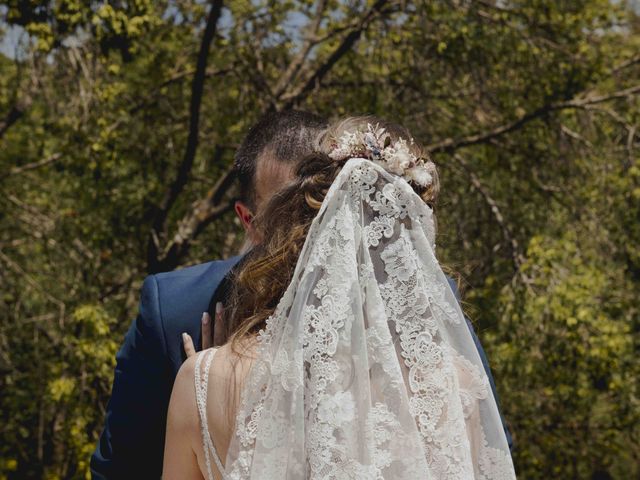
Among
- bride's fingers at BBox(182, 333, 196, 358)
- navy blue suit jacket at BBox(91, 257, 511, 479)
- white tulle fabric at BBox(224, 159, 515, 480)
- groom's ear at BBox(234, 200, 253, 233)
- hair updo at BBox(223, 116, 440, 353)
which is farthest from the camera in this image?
groom's ear at BBox(234, 200, 253, 233)

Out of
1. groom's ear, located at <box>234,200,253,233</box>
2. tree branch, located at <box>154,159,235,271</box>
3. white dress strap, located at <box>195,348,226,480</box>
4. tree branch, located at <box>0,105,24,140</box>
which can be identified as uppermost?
groom's ear, located at <box>234,200,253,233</box>

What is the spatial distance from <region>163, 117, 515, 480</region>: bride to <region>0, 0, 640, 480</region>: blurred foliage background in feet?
12.7

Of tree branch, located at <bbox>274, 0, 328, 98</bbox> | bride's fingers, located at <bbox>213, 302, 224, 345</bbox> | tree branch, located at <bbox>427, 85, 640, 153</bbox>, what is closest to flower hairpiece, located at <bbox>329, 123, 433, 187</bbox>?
bride's fingers, located at <bbox>213, 302, 224, 345</bbox>

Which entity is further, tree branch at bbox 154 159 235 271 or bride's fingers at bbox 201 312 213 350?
tree branch at bbox 154 159 235 271

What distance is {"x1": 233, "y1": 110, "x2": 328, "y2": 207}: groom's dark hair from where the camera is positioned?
2246 millimetres

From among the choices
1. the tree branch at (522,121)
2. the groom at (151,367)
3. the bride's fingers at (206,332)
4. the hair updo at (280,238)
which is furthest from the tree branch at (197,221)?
the hair updo at (280,238)

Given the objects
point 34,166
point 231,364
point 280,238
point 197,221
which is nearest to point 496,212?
point 197,221

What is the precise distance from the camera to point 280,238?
1.74 m

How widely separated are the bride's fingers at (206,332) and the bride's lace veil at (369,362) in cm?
23

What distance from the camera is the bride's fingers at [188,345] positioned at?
184 centimetres

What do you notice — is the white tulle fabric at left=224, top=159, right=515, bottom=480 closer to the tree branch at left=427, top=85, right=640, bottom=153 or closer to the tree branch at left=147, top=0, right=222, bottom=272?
the tree branch at left=147, top=0, right=222, bottom=272

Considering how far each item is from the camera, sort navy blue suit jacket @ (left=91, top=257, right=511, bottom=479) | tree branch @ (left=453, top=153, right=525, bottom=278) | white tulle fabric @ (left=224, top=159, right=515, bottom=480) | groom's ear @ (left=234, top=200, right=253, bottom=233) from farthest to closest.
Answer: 1. tree branch @ (left=453, top=153, right=525, bottom=278)
2. groom's ear @ (left=234, top=200, right=253, bottom=233)
3. navy blue suit jacket @ (left=91, top=257, right=511, bottom=479)
4. white tulle fabric @ (left=224, top=159, right=515, bottom=480)

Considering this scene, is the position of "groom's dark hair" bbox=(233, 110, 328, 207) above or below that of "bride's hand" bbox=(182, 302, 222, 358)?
above

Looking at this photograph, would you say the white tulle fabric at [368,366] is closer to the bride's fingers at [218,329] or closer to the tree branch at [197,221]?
the bride's fingers at [218,329]
